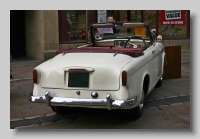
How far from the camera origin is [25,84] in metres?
8.15

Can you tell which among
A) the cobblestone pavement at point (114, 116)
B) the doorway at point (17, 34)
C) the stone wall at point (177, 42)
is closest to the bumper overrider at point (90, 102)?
the cobblestone pavement at point (114, 116)

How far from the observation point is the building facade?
11.8 metres

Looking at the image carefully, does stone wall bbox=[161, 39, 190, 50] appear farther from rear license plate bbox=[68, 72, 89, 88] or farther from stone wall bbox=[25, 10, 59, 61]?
rear license plate bbox=[68, 72, 89, 88]

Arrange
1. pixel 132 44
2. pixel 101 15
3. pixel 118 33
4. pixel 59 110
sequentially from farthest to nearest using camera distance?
pixel 101 15
pixel 118 33
pixel 132 44
pixel 59 110

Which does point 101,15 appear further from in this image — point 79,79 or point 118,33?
point 79,79

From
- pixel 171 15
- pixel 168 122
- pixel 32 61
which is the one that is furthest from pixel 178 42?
pixel 168 122

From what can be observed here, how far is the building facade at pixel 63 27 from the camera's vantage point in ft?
38.8

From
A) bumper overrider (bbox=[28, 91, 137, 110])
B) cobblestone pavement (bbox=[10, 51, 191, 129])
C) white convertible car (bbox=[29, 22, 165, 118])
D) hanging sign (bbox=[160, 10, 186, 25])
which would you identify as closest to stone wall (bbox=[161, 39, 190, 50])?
hanging sign (bbox=[160, 10, 186, 25])

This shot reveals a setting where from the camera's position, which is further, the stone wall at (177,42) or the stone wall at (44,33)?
the stone wall at (177,42)

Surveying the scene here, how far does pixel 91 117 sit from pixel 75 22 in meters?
7.46

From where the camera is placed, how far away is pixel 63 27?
12227mm

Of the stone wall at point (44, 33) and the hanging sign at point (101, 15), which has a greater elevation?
the hanging sign at point (101, 15)

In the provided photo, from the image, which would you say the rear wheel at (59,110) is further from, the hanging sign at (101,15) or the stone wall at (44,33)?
the hanging sign at (101,15)

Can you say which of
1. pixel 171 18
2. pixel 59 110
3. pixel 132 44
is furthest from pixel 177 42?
pixel 59 110
